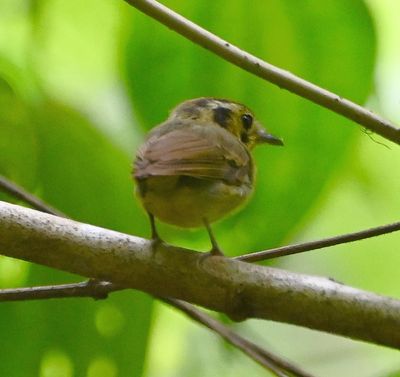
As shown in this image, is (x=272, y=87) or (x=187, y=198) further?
(x=272, y=87)

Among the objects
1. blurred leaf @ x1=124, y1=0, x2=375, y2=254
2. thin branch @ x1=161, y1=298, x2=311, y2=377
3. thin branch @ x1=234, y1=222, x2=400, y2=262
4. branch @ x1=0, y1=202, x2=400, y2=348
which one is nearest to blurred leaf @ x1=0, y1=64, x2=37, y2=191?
blurred leaf @ x1=124, y1=0, x2=375, y2=254

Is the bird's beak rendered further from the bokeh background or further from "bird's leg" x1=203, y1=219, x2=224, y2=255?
"bird's leg" x1=203, y1=219, x2=224, y2=255

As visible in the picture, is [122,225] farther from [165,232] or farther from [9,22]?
[9,22]

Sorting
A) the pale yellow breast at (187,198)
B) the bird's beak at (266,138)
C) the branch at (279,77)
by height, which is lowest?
the pale yellow breast at (187,198)

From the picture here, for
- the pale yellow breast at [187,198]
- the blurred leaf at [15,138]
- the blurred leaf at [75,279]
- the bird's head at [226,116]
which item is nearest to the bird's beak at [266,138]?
the bird's head at [226,116]

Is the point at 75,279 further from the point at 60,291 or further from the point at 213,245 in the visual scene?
the point at 60,291

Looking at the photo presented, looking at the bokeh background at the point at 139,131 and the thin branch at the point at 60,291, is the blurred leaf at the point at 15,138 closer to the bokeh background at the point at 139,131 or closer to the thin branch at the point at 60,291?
the bokeh background at the point at 139,131

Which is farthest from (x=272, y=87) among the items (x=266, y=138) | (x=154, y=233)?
(x=154, y=233)

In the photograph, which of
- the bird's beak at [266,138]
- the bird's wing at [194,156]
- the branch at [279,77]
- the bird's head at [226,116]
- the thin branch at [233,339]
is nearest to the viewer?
the branch at [279,77]
